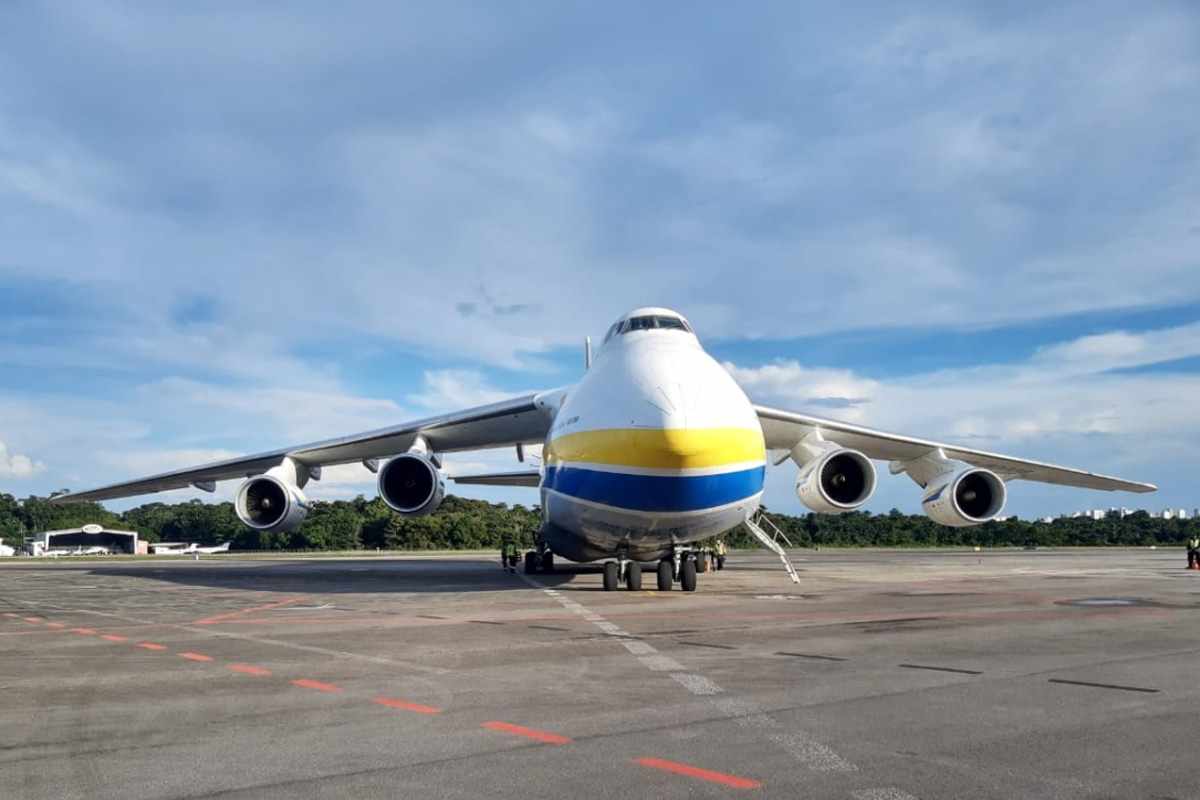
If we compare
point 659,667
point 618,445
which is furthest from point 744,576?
point 659,667

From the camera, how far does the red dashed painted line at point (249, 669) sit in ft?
24.8

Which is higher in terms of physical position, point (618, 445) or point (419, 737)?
point (618, 445)

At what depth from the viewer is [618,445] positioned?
14.1 m

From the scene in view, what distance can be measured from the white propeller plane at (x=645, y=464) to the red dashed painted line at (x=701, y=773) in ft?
29.9

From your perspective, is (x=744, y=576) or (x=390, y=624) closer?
(x=390, y=624)

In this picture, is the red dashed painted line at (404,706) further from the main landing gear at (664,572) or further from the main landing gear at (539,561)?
the main landing gear at (539,561)

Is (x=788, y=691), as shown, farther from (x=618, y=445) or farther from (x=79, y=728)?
(x=618, y=445)

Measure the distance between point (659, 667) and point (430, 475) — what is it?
43.0 ft

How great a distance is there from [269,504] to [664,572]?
379 inches

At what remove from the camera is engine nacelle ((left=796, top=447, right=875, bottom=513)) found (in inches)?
753

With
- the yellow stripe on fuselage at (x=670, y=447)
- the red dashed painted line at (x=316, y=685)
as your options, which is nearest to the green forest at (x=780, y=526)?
the yellow stripe on fuselage at (x=670, y=447)

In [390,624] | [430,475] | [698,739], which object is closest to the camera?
[698,739]

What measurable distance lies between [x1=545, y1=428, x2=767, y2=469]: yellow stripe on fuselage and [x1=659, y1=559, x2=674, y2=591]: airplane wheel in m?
2.70

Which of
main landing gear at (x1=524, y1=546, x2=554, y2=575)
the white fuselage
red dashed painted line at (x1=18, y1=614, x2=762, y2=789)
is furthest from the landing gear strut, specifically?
red dashed painted line at (x1=18, y1=614, x2=762, y2=789)
